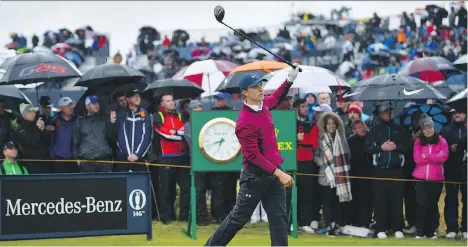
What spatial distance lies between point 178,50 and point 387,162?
2214 centimetres

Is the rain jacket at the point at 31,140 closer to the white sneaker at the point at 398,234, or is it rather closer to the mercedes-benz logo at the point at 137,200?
the mercedes-benz logo at the point at 137,200

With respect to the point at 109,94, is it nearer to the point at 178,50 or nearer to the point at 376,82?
the point at 376,82

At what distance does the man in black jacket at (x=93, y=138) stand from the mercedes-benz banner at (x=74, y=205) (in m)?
1.81

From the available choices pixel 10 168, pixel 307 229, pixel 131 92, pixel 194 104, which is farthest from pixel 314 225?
pixel 10 168

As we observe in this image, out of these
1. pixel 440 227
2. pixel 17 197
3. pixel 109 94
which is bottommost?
pixel 440 227

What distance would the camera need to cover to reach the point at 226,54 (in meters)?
33.2

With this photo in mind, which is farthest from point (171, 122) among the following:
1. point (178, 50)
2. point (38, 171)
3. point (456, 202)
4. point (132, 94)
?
point (178, 50)

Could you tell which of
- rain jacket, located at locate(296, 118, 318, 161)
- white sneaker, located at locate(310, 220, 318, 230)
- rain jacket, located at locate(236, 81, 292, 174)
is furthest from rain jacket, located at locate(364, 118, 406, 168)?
rain jacket, located at locate(236, 81, 292, 174)

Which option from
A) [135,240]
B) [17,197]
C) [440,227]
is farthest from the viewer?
[440,227]

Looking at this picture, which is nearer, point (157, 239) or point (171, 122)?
point (157, 239)

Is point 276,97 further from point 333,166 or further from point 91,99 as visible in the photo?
point 91,99

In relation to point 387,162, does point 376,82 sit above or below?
above

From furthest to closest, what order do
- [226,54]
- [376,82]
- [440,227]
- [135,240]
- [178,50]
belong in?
[178,50] < [226,54] < [440,227] < [376,82] < [135,240]

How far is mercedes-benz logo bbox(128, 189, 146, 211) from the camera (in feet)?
44.3
